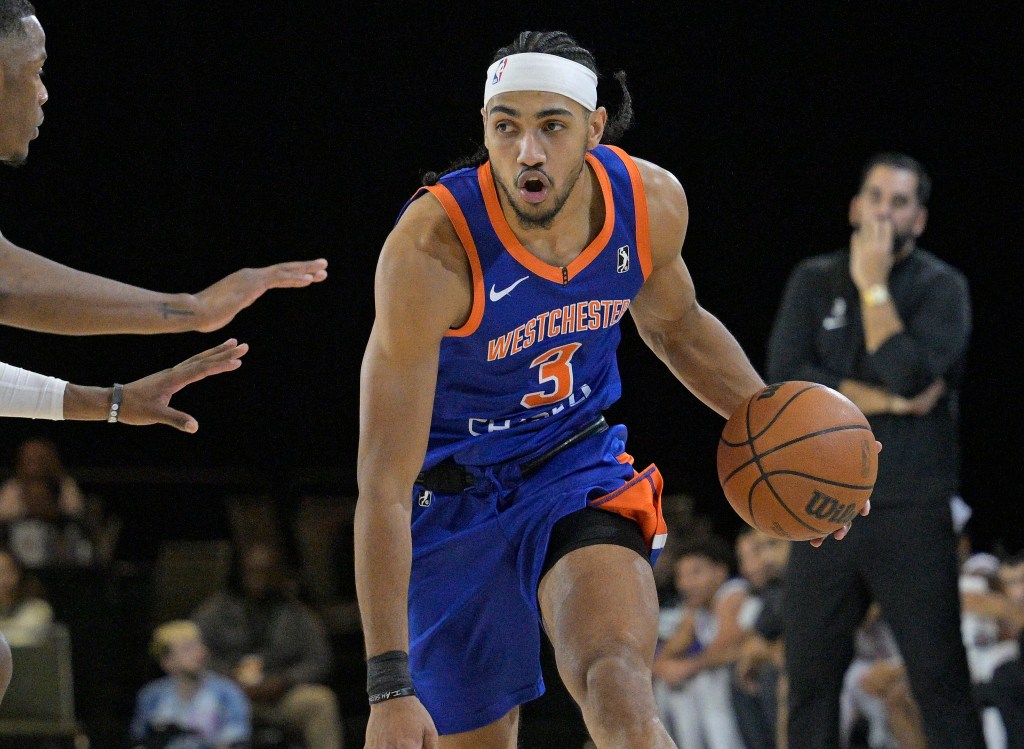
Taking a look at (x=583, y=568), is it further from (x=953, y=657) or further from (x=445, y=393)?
(x=953, y=657)

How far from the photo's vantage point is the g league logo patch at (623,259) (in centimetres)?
346

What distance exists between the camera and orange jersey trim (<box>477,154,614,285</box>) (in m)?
3.34

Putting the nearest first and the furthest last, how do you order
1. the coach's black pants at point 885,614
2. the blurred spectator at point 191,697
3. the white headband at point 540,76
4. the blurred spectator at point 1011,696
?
1. the white headband at point 540,76
2. the coach's black pants at point 885,614
3. the blurred spectator at point 1011,696
4. the blurred spectator at point 191,697

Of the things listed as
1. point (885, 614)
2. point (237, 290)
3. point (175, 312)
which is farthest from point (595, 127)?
point (885, 614)

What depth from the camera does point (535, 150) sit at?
3305 mm

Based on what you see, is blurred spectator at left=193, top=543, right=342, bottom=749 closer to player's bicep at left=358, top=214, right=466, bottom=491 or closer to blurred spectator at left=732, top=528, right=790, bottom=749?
blurred spectator at left=732, top=528, right=790, bottom=749

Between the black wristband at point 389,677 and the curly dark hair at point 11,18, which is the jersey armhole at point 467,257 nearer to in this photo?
the black wristband at point 389,677

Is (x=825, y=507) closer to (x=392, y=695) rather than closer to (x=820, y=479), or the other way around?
(x=820, y=479)

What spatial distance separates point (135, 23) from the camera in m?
11.1

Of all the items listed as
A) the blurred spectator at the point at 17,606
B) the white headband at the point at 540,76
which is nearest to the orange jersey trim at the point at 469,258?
the white headband at the point at 540,76

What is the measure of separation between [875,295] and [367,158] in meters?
6.96

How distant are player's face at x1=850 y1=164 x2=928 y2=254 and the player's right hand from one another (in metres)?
3.05

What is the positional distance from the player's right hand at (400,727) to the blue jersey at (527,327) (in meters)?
0.84

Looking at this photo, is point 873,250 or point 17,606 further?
point 17,606
